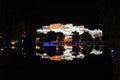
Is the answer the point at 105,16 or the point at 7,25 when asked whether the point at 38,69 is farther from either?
the point at 105,16

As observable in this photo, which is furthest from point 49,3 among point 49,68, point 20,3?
point 49,68

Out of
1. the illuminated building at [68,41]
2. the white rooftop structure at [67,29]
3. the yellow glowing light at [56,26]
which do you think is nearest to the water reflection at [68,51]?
the illuminated building at [68,41]

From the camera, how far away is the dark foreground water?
3.75 meters

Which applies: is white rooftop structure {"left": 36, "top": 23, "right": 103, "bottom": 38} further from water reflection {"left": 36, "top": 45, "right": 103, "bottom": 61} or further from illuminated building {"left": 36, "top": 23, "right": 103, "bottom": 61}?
water reflection {"left": 36, "top": 45, "right": 103, "bottom": 61}

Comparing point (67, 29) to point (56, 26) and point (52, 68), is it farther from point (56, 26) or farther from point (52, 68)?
A: point (52, 68)

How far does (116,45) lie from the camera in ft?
11.2

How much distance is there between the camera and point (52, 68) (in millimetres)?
3838

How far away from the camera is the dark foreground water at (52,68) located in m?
3.75

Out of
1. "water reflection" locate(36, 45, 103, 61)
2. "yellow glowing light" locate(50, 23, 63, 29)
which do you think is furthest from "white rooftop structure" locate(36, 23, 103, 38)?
"water reflection" locate(36, 45, 103, 61)

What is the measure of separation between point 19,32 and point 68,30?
2.32 feet

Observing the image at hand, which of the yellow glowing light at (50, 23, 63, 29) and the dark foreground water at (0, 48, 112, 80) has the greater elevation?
the yellow glowing light at (50, 23, 63, 29)

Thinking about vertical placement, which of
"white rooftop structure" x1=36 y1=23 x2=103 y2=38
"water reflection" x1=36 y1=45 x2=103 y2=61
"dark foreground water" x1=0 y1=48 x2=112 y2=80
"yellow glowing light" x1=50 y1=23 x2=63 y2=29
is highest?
"yellow glowing light" x1=50 y1=23 x2=63 y2=29

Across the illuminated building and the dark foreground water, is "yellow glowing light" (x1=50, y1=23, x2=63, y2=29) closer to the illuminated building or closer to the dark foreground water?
the illuminated building

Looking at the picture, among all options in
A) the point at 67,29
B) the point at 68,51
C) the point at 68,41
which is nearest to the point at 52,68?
the point at 68,51
